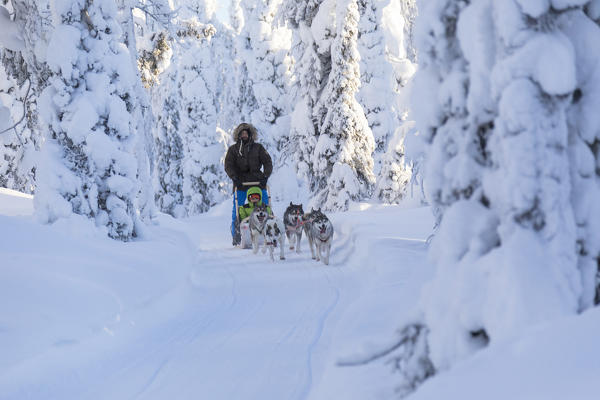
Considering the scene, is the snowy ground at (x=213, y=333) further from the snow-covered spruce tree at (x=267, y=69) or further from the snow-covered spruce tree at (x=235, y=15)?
the snow-covered spruce tree at (x=235, y=15)

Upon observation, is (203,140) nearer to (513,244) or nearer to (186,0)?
(186,0)

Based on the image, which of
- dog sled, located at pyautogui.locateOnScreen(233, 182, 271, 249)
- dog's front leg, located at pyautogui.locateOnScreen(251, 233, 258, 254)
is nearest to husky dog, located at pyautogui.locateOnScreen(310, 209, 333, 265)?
dog's front leg, located at pyautogui.locateOnScreen(251, 233, 258, 254)

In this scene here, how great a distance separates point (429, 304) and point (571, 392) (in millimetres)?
905

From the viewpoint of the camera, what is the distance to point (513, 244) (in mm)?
2029

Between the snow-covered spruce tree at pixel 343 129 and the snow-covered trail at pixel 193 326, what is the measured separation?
8.12 metres

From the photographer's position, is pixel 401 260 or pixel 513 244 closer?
pixel 513 244

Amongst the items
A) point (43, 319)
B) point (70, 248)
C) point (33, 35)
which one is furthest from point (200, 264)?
point (43, 319)

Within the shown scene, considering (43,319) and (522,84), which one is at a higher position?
(522,84)

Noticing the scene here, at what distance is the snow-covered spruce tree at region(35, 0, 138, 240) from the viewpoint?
7.75 m

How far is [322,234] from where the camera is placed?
870cm

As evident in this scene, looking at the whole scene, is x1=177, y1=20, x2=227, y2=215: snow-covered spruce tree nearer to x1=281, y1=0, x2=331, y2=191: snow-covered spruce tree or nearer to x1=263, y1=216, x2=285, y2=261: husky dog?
x1=281, y1=0, x2=331, y2=191: snow-covered spruce tree

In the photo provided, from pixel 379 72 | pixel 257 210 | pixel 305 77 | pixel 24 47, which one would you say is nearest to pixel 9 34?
pixel 24 47

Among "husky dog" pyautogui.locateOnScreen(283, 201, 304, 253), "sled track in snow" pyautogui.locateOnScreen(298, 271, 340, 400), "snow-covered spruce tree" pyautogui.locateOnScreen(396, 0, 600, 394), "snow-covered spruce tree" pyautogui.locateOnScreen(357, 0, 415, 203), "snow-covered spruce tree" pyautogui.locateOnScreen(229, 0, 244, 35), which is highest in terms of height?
"snow-covered spruce tree" pyautogui.locateOnScreen(229, 0, 244, 35)

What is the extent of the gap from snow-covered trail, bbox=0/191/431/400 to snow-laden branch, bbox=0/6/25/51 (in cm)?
324
